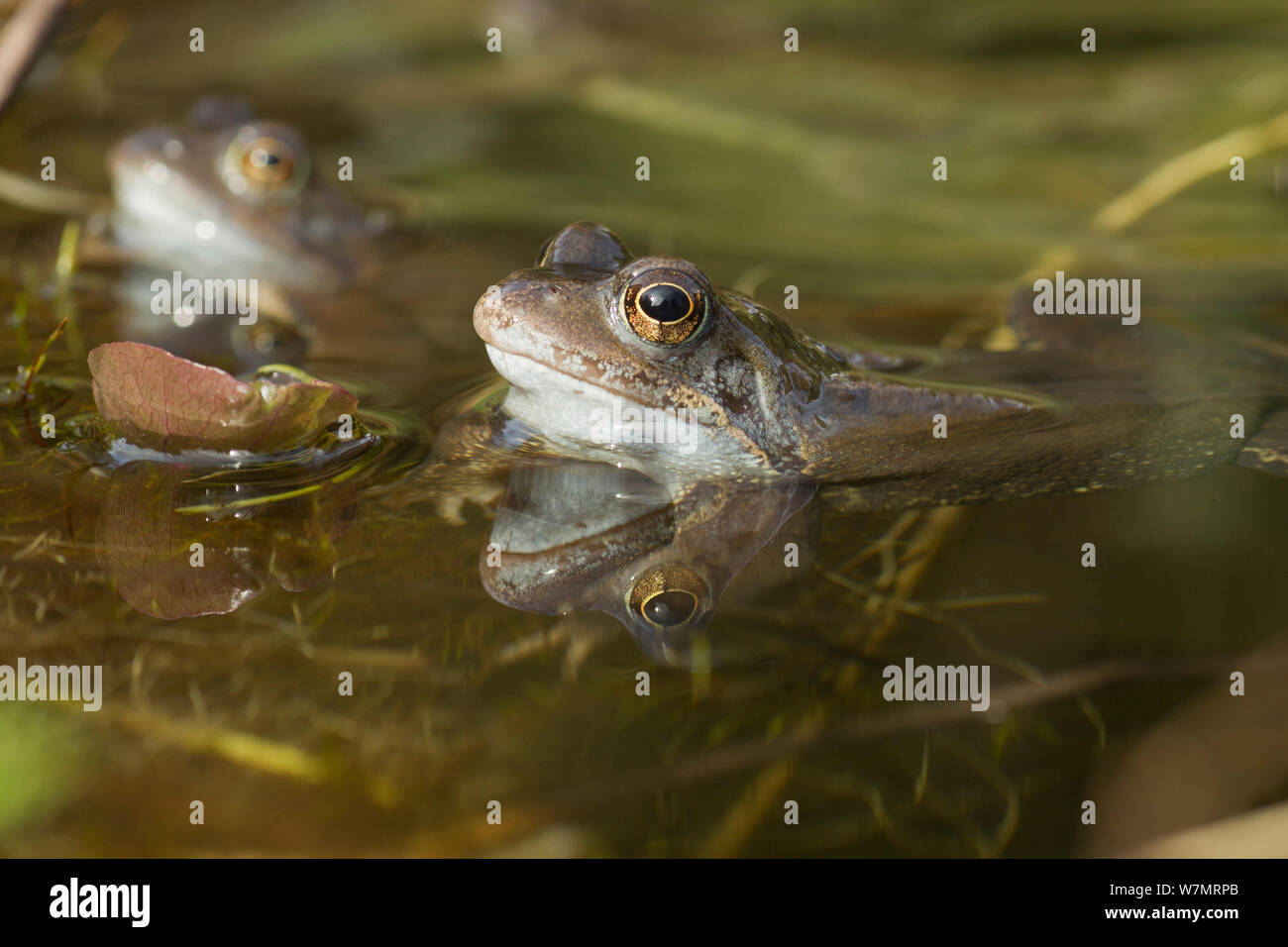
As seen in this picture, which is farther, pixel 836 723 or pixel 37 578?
pixel 37 578

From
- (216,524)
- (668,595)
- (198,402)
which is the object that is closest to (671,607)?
(668,595)

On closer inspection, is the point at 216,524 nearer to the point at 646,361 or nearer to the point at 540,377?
the point at 540,377

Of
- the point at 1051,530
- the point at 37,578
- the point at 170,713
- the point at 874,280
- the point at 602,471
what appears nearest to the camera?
the point at 170,713

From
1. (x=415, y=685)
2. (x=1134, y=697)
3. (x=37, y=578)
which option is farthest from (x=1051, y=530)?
→ (x=37, y=578)

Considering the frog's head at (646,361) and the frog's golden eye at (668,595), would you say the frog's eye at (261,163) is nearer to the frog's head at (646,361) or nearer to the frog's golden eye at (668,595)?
the frog's head at (646,361)
